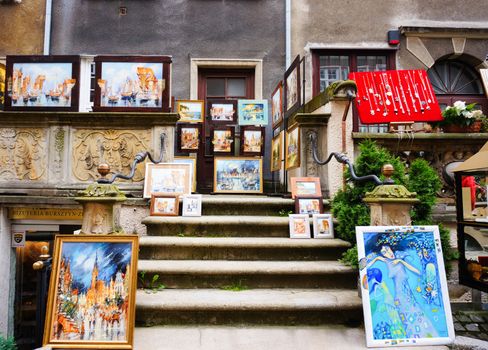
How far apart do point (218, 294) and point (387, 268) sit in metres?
1.44

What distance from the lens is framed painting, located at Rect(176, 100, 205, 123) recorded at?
680cm

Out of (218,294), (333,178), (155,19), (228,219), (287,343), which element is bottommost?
(287,343)

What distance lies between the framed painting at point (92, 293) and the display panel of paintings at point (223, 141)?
4.00 metres

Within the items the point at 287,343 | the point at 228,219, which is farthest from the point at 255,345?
the point at 228,219

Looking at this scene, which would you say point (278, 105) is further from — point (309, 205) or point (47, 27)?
point (47, 27)

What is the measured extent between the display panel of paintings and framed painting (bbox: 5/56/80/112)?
8.37 ft

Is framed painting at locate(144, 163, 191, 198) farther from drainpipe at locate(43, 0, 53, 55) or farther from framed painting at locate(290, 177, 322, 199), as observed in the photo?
drainpipe at locate(43, 0, 53, 55)

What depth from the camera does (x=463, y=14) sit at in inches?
308

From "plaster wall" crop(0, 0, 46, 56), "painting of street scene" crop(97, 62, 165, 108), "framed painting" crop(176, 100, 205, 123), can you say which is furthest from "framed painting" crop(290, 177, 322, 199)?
"plaster wall" crop(0, 0, 46, 56)

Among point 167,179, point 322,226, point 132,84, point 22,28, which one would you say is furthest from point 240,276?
point 22,28

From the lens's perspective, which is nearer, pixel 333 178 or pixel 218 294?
pixel 218 294

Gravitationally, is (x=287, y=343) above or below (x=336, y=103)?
below

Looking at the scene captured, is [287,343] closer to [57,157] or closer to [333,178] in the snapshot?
[333,178]

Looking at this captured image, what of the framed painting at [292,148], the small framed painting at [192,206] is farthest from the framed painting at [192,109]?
the small framed painting at [192,206]
